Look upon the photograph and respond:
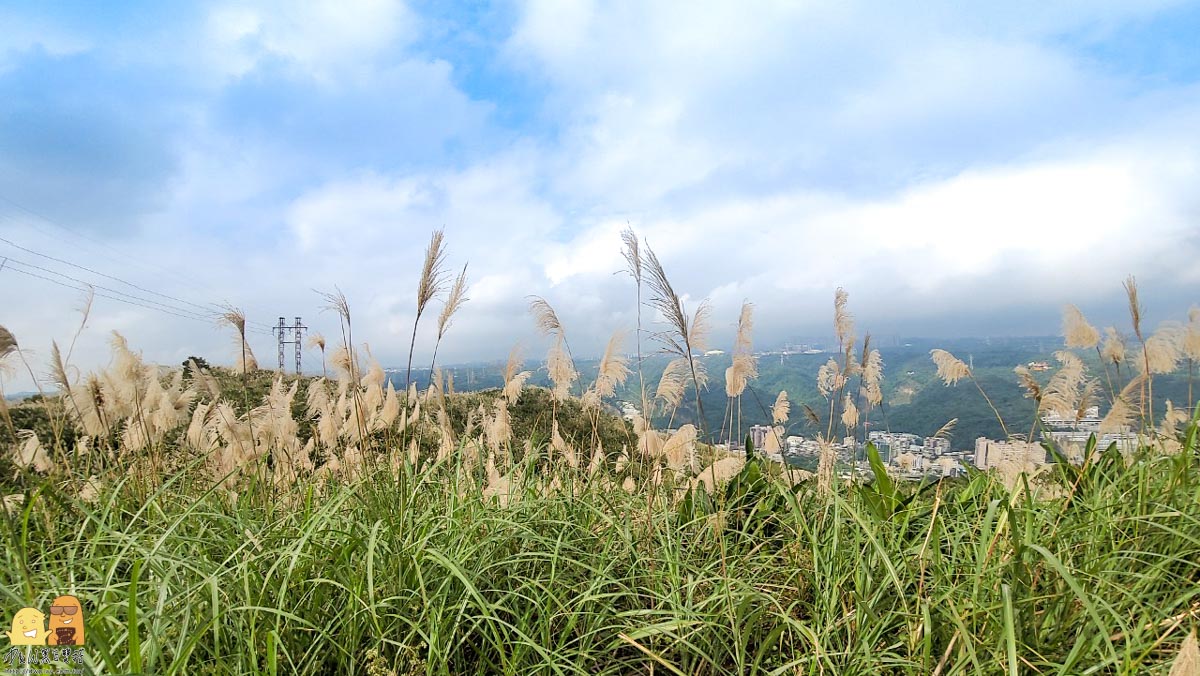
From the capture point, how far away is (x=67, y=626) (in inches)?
82.1

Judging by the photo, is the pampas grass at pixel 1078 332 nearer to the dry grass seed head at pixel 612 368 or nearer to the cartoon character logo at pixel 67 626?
the dry grass seed head at pixel 612 368

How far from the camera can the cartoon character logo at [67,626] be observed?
2066 mm

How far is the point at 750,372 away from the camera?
3.69 meters

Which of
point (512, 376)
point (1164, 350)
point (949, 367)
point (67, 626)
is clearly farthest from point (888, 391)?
point (67, 626)

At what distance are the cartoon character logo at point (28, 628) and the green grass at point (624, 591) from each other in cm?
10

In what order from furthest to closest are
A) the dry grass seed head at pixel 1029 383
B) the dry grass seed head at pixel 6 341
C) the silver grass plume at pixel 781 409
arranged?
the silver grass plume at pixel 781 409 → the dry grass seed head at pixel 1029 383 → the dry grass seed head at pixel 6 341

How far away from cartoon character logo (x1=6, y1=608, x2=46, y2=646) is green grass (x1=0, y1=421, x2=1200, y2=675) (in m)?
0.10

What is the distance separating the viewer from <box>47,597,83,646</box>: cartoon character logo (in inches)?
81.4

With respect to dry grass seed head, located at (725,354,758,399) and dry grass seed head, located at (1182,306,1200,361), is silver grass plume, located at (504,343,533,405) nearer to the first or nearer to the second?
dry grass seed head, located at (725,354,758,399)

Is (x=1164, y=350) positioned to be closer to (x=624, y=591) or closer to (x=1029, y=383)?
(x=1029, y=383)

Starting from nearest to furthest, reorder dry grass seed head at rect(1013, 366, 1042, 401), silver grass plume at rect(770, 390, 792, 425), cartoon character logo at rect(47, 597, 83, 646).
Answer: cartoon character logo at rect(47, 597, 83, 646) → dry grass seed head at rect(1013, 366, 1042, 401) → silver grass plume at rect(770, 390, 792, 425)

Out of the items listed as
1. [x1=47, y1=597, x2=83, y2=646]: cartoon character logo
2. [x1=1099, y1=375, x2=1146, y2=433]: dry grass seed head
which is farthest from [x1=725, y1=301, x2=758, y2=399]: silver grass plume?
[x1=47, y1=597, x2=83, y2=646]: cartoon character logo

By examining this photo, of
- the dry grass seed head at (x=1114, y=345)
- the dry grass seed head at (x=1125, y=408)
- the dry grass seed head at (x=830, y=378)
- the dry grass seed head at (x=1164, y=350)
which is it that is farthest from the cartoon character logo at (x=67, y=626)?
the dry grass seed head at (x=1114, y=345)

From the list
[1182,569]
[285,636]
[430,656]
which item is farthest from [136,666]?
[1182,569]
